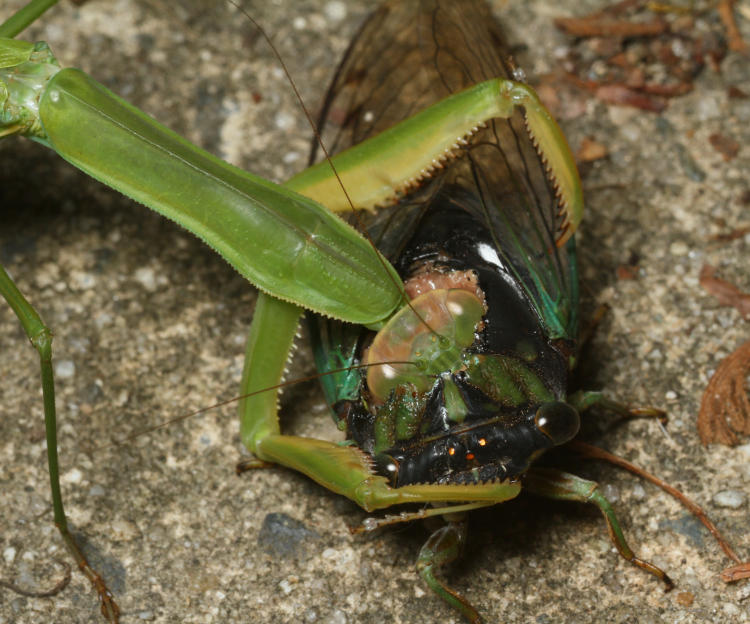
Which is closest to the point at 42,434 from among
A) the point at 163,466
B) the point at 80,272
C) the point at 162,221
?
the point at 163,466

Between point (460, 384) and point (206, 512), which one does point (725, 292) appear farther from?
point (206, 512)

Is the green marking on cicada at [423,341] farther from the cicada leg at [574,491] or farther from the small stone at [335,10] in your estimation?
the small stone at [335,10]

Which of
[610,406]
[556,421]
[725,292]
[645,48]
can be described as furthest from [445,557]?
[645,48]

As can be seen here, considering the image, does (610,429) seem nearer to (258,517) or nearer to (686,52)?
(258,517)

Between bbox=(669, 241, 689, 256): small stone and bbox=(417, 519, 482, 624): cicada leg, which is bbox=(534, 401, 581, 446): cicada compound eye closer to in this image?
bbox=(417, 519, 482, 624): cicada leg

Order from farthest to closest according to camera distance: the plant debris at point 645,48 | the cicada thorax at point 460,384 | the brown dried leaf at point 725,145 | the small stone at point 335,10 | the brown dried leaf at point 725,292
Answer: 1. the small stone at point 335,10
2. the plant debris at point 645,48
3. the brown dried leaf at point 725,145
4. the brown dried leaf at point 725,292
5. the cicada thorax at point 460,384

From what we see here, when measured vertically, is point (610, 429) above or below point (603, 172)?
below

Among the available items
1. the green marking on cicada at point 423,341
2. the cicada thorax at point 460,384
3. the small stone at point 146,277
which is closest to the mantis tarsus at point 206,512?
the small stone at point 146,277
